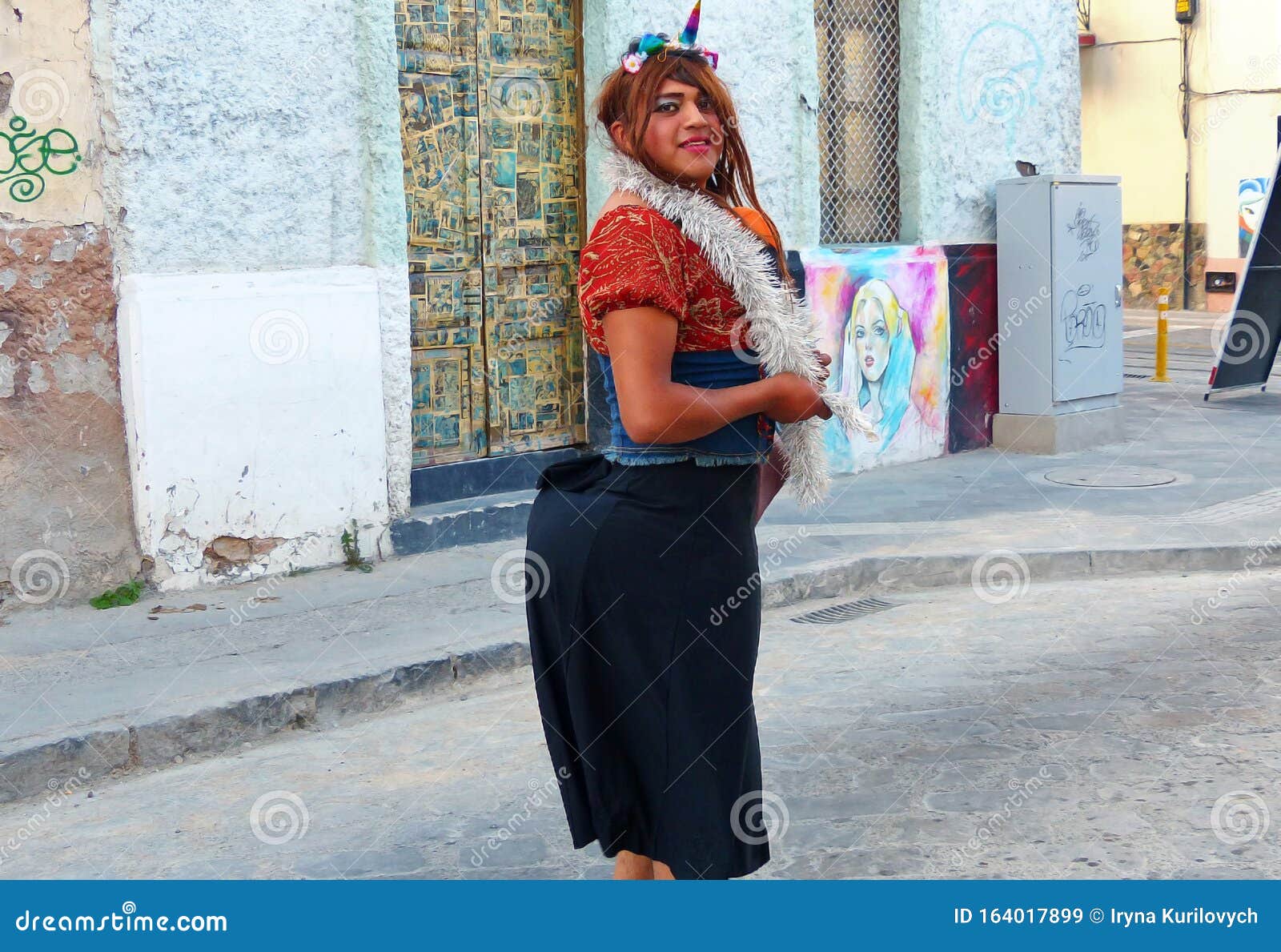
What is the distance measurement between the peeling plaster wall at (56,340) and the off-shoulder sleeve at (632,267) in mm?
4338

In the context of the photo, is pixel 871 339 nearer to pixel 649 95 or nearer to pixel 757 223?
pixel 757 223

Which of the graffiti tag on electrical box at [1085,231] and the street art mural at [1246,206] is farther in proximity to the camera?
the street art mural at [1246,206]

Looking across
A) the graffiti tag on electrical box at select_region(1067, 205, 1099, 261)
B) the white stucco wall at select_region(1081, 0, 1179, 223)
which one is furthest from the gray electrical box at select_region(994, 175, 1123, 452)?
the white stucco wall at select_region(1081, 0, 1179, 223)

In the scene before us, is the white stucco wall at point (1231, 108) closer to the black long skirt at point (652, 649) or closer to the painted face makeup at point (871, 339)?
the painted face makeup at point (871, 339)

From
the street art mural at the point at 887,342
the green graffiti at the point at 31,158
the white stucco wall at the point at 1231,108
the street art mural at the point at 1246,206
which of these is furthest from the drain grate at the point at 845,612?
the white stucco wall at the point at 1231,108

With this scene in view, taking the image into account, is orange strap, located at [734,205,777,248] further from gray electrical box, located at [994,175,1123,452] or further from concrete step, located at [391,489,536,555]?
gray electrical box, located at [994,175,1123,452]

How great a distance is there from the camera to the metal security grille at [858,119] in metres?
10.2

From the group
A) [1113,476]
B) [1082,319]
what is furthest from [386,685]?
[1082,319]

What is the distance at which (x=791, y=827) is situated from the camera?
4.19 meters

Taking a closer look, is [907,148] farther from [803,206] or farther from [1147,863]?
[1147,863]

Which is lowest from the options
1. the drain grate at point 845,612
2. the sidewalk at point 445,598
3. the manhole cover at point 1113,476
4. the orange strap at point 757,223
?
the drain grate at point 845,612

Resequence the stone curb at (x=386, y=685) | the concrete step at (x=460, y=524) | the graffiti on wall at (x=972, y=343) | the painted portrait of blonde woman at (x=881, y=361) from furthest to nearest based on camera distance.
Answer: the graffiti on wall at (x=972, y=343), the painted portrait of blonde woman at (x=881, y=361), the concrete step at (x=460, y=524), the stone curb at (x=386, y=685)

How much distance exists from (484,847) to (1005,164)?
27.1ft

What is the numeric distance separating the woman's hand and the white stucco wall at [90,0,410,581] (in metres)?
4.46
